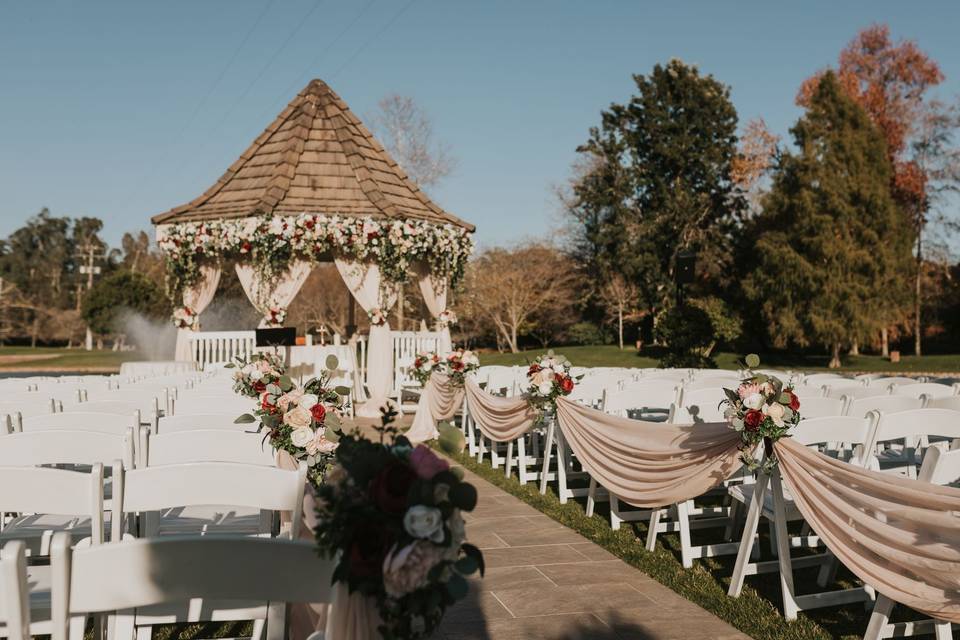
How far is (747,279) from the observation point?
35.0 m

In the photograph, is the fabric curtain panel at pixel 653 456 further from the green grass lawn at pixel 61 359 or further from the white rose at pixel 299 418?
the green grass lawn at pixel 61 359

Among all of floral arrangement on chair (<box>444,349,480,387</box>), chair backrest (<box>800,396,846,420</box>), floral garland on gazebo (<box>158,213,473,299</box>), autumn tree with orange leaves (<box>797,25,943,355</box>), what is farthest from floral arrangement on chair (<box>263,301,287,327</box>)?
autumn tree with orange leaves (<box>797,25,943,355</box>)

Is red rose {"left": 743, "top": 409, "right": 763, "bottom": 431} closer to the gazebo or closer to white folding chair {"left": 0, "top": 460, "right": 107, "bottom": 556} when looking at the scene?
white folding chair {"left": 0, "top": 460, "right": 107, "bottom": 556}

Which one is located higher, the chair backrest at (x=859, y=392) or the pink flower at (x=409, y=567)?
the chair backrest at (x=859, y=392)

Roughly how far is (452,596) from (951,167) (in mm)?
40290

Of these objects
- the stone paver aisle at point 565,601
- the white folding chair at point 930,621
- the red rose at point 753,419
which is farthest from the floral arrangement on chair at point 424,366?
the white folding chair at point 930,621

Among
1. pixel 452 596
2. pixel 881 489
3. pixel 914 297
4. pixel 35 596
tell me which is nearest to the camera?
pixel 452 596

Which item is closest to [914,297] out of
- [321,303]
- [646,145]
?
[646,145]

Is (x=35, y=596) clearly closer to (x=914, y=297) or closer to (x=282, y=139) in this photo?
(x=282, y=139)

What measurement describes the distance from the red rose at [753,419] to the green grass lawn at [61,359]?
3142 centimetres

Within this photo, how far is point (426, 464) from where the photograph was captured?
214 centimetres

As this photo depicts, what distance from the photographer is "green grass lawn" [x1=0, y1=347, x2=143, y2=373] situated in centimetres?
3581

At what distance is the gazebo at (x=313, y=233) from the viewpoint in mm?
15805

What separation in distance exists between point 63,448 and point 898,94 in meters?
40.5
